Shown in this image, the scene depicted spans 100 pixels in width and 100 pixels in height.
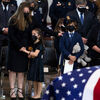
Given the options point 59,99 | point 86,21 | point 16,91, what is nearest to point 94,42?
point 86,21

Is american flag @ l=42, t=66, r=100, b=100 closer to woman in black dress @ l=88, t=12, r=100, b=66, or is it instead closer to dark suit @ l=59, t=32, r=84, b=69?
dark suit @ l=59, t=32, r=84, b=69

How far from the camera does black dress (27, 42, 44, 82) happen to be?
23.4 feet

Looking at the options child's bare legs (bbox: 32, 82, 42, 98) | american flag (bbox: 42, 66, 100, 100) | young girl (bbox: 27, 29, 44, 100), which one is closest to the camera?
american flag (bbox: 42, 66, 100, 100)

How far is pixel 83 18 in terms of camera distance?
828 cm

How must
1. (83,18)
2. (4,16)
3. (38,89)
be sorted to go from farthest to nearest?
(4,16), (83,18), (38,89)

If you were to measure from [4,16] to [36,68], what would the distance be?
1857mm

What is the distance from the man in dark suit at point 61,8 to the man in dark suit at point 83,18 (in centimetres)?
166

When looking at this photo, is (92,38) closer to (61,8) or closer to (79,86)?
(61,8)

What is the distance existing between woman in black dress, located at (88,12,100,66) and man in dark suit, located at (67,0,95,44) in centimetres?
72

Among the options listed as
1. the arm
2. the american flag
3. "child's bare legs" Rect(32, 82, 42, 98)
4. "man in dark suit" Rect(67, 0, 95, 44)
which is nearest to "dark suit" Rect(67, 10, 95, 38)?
"man in dark suit" Rect(67, 0, 95, 44)

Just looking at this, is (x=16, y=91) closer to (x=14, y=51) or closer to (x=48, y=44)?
(x=14, y=51)

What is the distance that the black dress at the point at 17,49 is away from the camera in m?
7.07

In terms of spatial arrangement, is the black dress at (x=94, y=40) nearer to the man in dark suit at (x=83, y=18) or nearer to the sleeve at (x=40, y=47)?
the man in dark suit at (x=83, y=18)

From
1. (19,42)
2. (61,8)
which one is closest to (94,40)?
(19,42)
